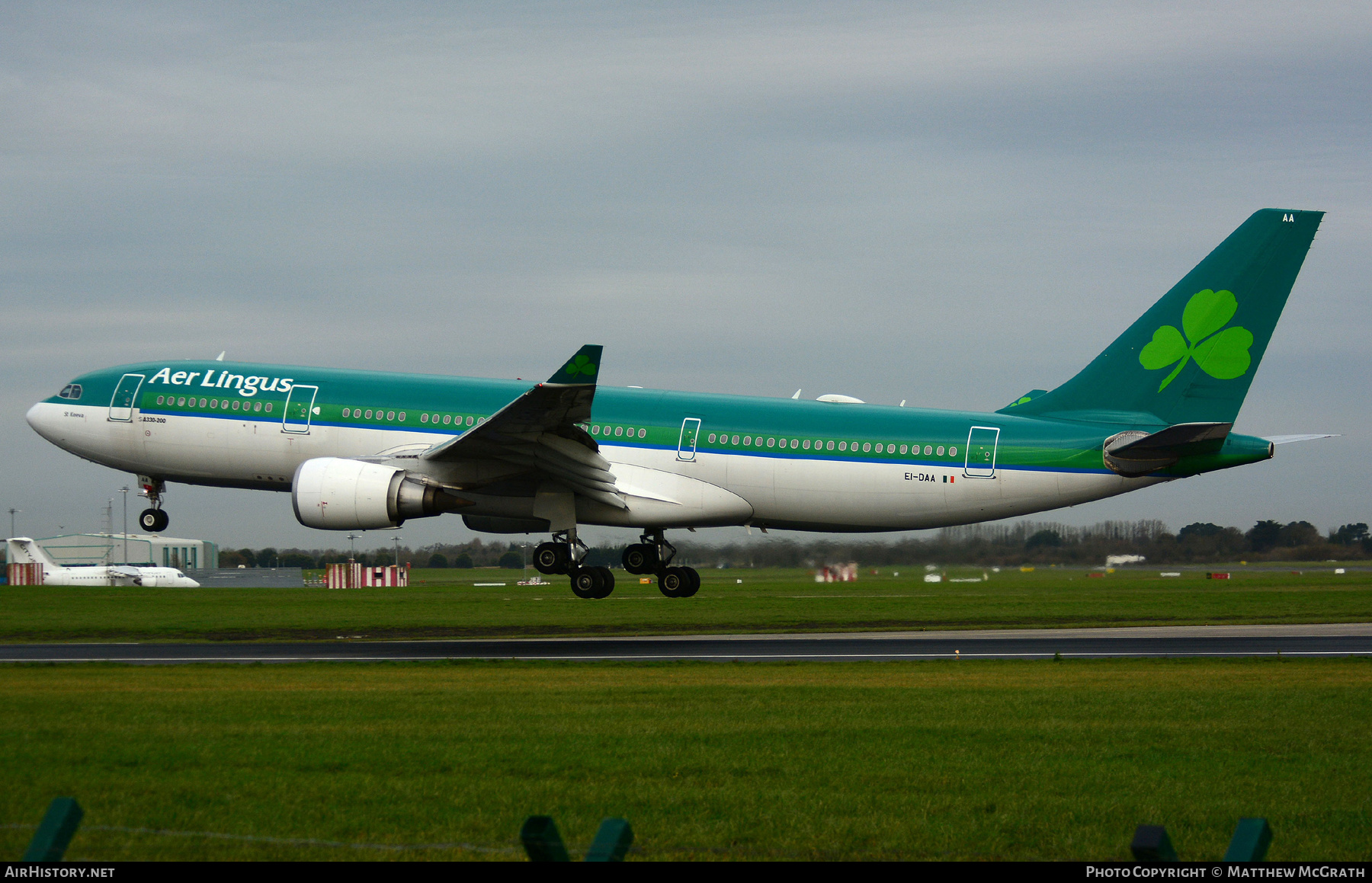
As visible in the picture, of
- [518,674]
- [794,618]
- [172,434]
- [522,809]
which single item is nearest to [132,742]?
[522,809]

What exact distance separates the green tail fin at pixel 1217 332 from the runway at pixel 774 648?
620 centimetres

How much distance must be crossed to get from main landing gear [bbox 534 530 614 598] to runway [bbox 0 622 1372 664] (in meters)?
2.89

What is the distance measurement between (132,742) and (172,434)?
23.9 m

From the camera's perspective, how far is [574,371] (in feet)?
98.8

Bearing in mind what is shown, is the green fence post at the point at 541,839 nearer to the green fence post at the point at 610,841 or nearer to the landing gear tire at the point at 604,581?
the green fence post at the point at 610,841

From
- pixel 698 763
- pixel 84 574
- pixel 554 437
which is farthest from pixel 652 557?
pixel 84 574

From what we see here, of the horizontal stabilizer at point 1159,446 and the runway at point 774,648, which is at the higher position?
the horizontal stabilizer at point 1159,446

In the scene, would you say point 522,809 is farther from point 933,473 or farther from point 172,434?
point 172,434

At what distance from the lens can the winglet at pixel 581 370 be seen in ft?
97.1

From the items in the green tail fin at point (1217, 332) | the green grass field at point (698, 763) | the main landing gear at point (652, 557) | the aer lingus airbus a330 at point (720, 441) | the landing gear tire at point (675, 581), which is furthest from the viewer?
the landing gear tire at point (675, 581)

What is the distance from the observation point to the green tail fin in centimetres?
3425

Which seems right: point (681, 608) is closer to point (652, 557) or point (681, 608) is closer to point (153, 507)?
point (652, 557)

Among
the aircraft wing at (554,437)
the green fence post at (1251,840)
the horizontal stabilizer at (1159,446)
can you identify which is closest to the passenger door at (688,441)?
the aircraft wing at (554,437)

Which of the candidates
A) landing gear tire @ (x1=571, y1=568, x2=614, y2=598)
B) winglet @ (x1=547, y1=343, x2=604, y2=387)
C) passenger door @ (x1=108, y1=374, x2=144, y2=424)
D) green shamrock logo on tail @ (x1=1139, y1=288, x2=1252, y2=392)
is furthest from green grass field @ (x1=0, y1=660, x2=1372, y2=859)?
passenger door @ (x1=108, y1=374, x2=144, y2=424)
